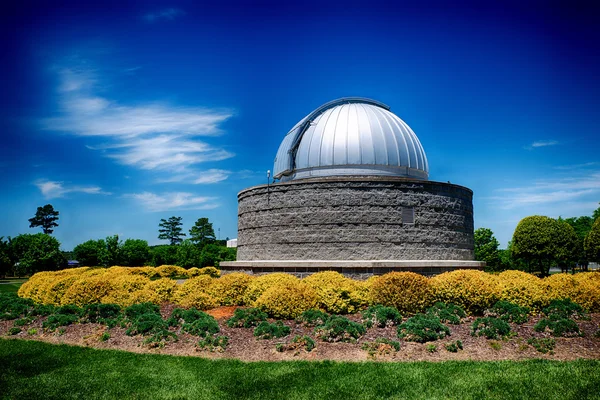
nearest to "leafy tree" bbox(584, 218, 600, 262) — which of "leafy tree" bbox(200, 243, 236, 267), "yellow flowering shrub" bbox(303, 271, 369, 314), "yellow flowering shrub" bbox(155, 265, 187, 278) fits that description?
"yellow flowering shrub" bbox(303, 271, 369, 314)

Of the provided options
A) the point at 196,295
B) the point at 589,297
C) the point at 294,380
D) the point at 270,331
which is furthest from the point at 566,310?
the point at 196,295

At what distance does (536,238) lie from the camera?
35156mm

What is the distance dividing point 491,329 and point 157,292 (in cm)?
920

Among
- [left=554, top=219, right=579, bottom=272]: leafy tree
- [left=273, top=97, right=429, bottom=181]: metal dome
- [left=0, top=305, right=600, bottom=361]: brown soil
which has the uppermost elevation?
[left=273, top=97, right=429, bottom=181]: metal dome

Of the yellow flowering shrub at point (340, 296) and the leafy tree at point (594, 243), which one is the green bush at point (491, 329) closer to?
the yellow flowering shrub at point (340, 296)

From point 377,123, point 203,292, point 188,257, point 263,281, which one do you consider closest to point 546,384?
point 263,281

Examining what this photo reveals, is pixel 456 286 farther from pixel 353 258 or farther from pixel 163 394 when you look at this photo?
pixel 163 394

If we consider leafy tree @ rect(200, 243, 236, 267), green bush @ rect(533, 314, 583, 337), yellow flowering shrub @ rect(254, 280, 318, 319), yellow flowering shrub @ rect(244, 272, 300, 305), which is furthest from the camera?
leafy tree @ rect(200, 243, 236, 267)

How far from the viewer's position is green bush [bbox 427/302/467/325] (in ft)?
32.3

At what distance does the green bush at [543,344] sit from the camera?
788cm

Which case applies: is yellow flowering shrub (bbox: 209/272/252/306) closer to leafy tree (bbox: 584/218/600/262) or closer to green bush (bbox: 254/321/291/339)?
green bush (bbox: 254/321/291/339)

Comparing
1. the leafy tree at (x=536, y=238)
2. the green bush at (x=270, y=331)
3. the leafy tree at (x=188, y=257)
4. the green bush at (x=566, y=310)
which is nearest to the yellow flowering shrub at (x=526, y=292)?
the green bush at (x=566, y=310)

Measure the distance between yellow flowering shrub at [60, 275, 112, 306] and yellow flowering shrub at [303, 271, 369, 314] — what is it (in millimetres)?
6523

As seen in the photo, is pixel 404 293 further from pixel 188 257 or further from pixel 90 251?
pixel 90 251
